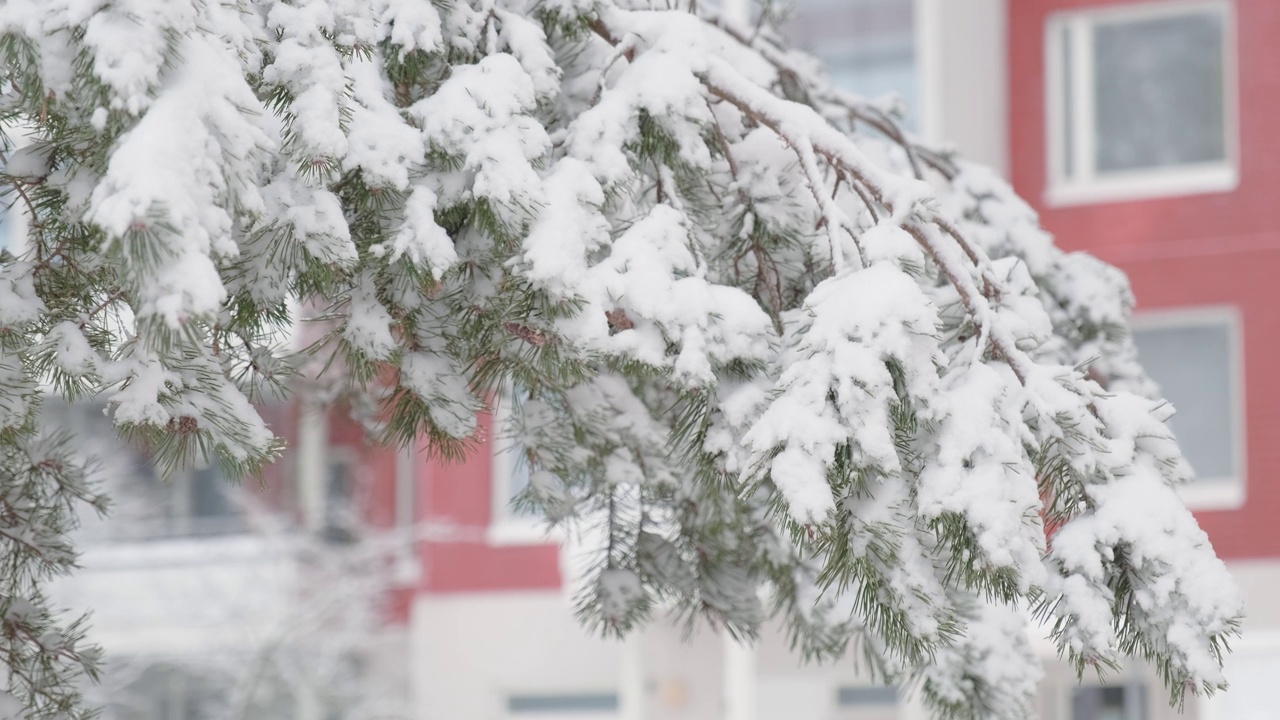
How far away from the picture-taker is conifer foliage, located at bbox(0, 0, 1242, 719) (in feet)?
5.92

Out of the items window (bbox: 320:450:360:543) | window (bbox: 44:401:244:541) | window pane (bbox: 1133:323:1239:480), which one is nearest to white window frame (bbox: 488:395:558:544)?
window (bbox: 320:450:360:543)

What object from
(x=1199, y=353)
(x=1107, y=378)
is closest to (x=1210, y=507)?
(x=1199, y=353)

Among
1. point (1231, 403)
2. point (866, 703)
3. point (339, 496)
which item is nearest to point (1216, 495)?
point (1231, 403)

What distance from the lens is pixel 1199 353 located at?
32.1 ft

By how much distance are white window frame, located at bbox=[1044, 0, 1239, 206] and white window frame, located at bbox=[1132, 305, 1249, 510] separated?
0.76 m

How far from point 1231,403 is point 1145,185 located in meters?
1.48

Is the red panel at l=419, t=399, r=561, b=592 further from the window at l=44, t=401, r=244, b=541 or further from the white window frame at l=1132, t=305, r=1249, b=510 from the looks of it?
the white window frame at l=1132, t=305, r=1249, b=510

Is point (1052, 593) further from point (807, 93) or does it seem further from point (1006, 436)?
point (807, 93)

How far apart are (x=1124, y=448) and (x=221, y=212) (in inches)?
48.8

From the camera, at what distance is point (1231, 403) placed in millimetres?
9656

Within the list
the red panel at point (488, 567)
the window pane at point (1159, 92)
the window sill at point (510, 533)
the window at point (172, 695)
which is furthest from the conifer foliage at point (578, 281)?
the window at point (172, 695)

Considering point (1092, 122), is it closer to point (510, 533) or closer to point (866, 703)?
point (866, 703)

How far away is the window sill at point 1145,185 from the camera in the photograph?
980cm

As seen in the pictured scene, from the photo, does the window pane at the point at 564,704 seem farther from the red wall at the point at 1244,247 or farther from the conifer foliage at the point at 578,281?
the conifer foliage at the point at 578,281
